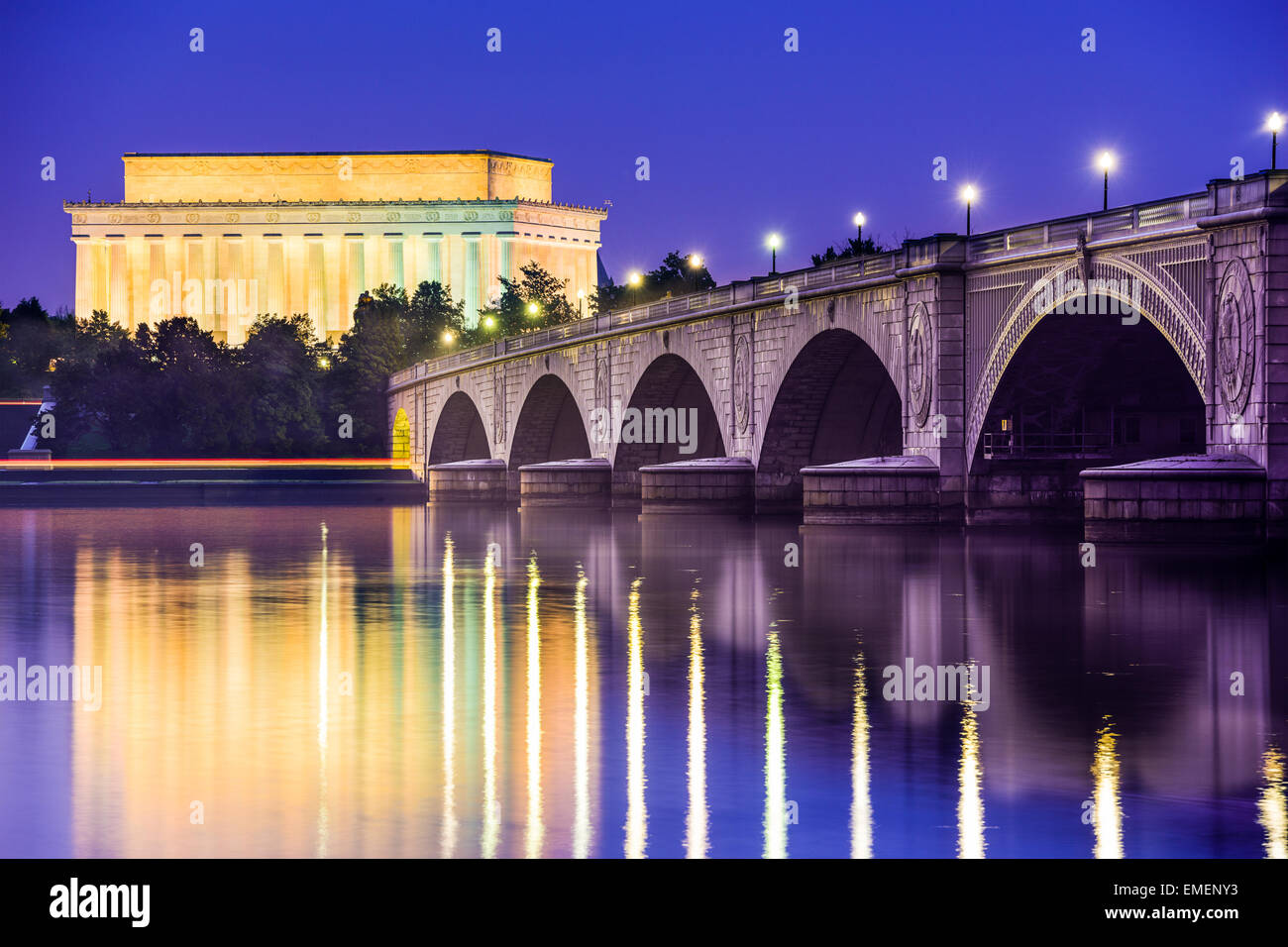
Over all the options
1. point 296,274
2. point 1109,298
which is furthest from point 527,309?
point 1109,298

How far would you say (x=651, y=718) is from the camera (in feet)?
51.8

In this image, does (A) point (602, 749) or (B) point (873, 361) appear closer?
(A) point (602, 749)

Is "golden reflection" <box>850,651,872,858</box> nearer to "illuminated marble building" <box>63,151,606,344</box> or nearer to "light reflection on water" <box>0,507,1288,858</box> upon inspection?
"light reflection on water" <box>0,507,1288,858</box>

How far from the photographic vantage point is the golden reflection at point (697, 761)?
10844 mm

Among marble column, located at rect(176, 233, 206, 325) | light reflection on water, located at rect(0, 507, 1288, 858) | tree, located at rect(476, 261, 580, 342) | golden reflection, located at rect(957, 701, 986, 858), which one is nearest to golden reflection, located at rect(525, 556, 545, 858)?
light reflection on water, located at rect(0, 507, 1288, 858)

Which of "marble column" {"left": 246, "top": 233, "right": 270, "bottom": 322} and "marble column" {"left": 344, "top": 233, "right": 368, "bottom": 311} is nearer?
"marble column" {"left": 344, "top": 233, "right": 368, "bottom": 311}

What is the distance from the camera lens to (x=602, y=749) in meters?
14.1

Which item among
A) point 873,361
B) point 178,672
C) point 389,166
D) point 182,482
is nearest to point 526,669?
point 178,672

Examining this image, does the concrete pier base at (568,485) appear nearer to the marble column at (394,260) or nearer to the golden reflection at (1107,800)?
the golden reflection at (1107,800)

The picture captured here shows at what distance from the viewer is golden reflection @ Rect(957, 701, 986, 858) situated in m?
10.6

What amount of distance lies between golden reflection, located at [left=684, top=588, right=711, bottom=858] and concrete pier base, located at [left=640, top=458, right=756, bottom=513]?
135 ft

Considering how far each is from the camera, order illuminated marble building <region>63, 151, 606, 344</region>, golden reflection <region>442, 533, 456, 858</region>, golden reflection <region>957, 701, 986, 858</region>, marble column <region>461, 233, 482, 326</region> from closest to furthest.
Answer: golden reflection <region>957, 701, 986, 858</region>
golden reflection <region>442, 533, 456, 858</region>
marble column <region>461, 233, 482, 326</region>
illuminated marble building <region>63, 151, 606, 344</region>
